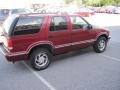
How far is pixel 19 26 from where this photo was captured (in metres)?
6.08

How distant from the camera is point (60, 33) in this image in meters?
6.87

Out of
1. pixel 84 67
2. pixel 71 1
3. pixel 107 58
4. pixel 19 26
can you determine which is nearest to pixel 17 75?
pixel 19 26

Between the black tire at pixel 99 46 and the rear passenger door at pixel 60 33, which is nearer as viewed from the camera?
the rear passenger door at pixel 60 33

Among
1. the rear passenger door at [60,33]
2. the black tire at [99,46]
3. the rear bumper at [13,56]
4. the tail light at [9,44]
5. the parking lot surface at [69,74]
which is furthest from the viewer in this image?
the black tire at [99,46]

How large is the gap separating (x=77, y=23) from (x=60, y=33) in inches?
36.6

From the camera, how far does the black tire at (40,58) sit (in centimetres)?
634

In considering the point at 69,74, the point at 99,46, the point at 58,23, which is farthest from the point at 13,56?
the point at 99,46

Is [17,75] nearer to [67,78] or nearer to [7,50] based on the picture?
[7,50]

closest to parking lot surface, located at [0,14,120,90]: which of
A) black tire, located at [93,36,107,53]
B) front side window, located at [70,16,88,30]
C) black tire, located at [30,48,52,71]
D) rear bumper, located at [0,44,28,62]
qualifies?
black tire, located at [30,48,52,71]

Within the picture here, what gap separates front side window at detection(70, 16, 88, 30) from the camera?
7293 millimetres

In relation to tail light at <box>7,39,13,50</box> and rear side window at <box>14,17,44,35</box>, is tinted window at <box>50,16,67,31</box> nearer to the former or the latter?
rear side window at <box>14,17,44,35</box>

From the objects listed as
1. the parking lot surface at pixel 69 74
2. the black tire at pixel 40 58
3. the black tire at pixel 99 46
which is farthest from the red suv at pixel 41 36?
the black tire at pixel 99 46

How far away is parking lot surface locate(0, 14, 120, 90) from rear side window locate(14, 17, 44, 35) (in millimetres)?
1278

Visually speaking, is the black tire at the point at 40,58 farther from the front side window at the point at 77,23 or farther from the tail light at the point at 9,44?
the front side window at the point at 77,23
